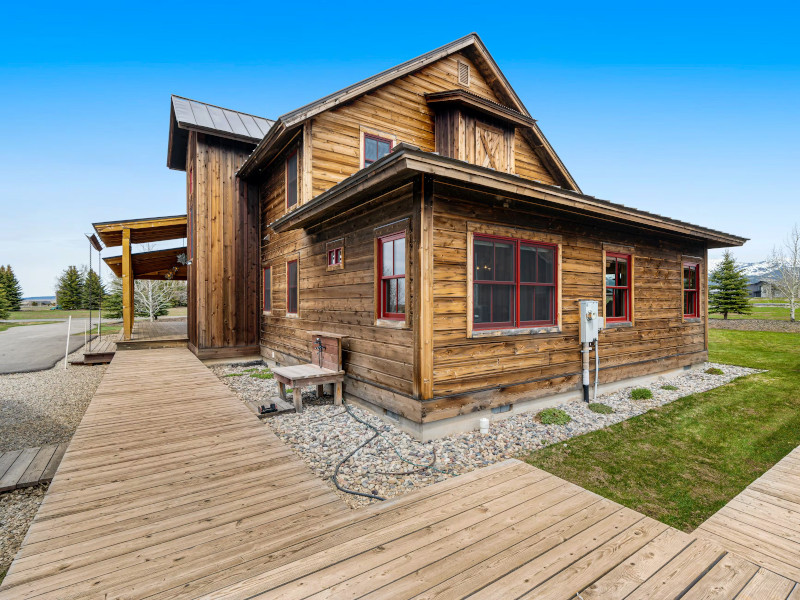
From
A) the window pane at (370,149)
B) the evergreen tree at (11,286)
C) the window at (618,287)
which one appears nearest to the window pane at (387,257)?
the window pane at (370,149)

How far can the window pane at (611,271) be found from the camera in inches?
296

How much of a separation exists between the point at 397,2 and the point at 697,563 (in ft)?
83.5

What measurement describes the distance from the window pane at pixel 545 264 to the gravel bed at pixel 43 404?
799 cm

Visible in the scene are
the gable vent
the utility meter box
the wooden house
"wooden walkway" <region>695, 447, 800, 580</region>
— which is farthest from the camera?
the gable vent

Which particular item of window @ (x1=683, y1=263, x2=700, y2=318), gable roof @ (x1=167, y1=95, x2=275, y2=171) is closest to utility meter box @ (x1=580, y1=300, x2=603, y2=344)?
window @ (x1=683, y1=263, x2=700, y2=318)

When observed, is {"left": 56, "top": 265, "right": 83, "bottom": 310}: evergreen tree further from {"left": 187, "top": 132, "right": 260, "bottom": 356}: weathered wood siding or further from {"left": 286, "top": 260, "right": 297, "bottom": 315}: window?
{"left": 286, "top": 260, "right": 297, "bottom": 315}: window

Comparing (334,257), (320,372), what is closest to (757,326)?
(334,257)

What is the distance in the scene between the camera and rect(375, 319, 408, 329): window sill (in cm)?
517

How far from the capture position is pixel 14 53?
31234mm

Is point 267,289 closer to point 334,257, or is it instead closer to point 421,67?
point 334,257

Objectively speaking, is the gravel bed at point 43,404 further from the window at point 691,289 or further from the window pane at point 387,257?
the window at point 691,289

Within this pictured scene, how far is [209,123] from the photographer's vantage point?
10.4 metres

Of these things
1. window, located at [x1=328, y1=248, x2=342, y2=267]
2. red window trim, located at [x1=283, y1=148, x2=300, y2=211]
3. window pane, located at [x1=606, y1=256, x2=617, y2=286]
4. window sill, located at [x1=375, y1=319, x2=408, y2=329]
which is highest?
red window trim, located at [x1=283, y1=148, x2=300, y2=211]

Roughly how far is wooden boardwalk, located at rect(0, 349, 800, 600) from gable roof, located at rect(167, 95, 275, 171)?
30.6 feet
